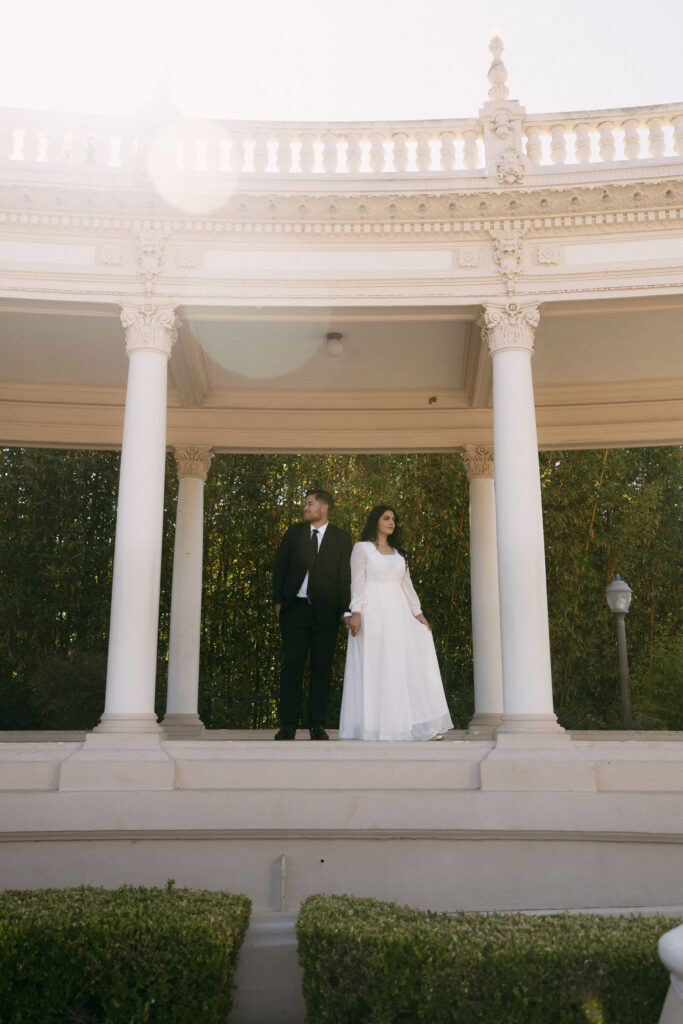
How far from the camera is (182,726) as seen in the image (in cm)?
1351

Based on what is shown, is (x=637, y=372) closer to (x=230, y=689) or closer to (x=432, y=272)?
(x=432, y=272)

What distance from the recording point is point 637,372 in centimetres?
1399

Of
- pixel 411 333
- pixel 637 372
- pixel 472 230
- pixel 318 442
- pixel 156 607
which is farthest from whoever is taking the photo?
pixel 318 442

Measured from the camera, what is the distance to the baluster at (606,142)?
428 inches

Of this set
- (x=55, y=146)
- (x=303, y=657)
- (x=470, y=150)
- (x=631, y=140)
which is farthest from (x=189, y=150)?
(x=303, y=657)

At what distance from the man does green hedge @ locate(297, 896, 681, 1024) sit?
4.91m

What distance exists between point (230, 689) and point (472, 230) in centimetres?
1575

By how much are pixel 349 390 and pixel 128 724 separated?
7.45m

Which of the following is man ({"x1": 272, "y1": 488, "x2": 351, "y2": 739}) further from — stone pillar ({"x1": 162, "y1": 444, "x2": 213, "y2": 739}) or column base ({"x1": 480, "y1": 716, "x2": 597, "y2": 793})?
stone pillar ({"x1": 162, "y1": 444, "x2": 213, "y2": 739})

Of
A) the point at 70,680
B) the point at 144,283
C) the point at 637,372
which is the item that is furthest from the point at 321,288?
the point at 70,680

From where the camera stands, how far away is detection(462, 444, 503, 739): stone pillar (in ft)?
44.0

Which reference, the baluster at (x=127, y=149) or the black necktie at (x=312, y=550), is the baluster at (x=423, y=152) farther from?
the black necktie at (x=312, y=550)

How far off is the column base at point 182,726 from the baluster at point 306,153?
8168 mm

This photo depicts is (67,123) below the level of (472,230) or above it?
above
